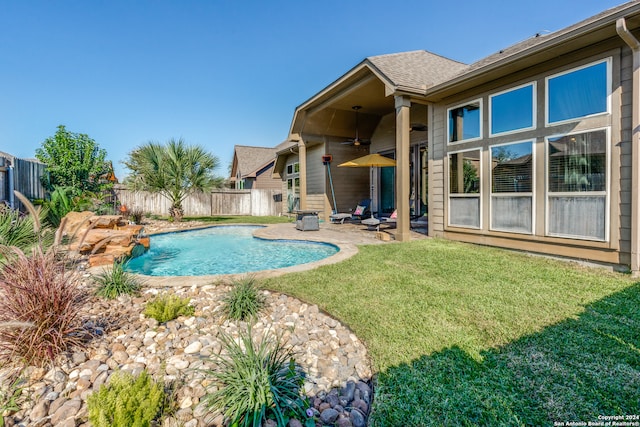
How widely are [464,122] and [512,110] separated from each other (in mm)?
1106

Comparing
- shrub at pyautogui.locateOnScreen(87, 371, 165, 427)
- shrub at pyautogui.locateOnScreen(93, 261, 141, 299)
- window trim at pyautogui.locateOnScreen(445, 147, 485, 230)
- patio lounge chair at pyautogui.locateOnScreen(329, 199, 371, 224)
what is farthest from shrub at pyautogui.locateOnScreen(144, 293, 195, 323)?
patio lounge chair at pyautogui.locateOnScreen(329, 199, 371, 224)

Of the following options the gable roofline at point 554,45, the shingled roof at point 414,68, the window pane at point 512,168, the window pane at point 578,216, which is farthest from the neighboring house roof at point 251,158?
the window pane at point 578,216

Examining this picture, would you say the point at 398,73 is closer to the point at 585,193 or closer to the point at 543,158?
the point at 543,158

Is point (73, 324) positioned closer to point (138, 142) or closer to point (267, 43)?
point (138, 142)

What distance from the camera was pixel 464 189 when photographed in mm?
6914

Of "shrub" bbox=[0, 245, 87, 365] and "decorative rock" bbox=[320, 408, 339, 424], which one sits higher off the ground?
"shrub" bbox=[0, 245, 87, 365]

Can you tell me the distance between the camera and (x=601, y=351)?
7.96ft

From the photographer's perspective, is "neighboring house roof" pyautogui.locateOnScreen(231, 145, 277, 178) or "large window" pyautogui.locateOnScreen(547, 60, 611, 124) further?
"neighboring house roof" pyautogui.locateOnScreen(231, 145, 277, 178)

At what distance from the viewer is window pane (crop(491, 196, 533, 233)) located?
564 centimetres

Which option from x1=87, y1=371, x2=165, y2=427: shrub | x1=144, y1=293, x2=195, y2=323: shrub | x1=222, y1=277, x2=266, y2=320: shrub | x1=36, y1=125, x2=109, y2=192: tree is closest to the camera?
x1=87, y1=371, x2=165, y2=427: shrub

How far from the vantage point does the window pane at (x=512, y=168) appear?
5.61 m

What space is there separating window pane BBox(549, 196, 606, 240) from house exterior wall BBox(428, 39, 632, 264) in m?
0.09

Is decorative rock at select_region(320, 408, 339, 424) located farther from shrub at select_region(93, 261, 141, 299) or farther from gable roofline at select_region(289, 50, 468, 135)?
gable roofline at select_region(289, 50, 468, 135)

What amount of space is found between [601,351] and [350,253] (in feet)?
13.6
